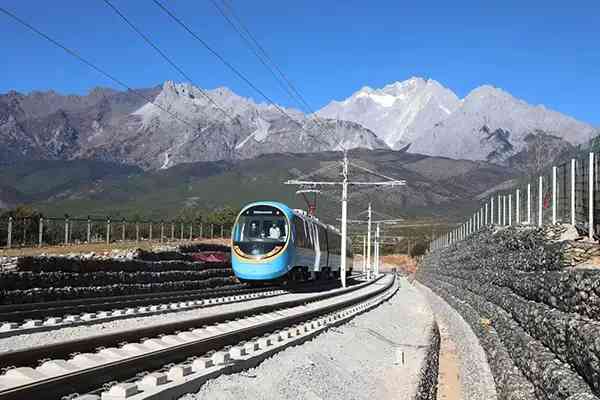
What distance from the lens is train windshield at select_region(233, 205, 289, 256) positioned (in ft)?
100

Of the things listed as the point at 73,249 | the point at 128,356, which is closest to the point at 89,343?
the point at 128,356

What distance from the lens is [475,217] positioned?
42.6 metres

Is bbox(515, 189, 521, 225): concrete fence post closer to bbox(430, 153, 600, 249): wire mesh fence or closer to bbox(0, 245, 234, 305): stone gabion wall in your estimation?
bbox(430, 153, 600, 249): wire mesh fence

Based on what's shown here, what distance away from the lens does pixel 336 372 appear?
12430 mm

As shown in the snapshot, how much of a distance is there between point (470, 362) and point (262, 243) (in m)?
12.4

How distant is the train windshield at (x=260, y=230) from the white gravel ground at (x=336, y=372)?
353 inches

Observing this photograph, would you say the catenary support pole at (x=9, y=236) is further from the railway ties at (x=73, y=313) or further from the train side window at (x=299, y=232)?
the train side window at (x=299, y=232)

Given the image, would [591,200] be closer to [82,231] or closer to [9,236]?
[9,236]

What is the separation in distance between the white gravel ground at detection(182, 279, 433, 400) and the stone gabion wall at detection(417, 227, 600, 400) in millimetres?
1765

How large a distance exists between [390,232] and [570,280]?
531ft

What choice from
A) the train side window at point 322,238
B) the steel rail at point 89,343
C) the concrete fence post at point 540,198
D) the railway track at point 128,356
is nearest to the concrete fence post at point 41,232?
the train side window at point 322,238

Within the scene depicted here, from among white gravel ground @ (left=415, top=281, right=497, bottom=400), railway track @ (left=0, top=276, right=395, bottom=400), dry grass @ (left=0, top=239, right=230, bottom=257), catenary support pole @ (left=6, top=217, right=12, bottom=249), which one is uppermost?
catenary support pole @ (left=6, top=217, right=12, bottom=249)

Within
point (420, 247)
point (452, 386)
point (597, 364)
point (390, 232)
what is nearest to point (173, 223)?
point (452, 386)

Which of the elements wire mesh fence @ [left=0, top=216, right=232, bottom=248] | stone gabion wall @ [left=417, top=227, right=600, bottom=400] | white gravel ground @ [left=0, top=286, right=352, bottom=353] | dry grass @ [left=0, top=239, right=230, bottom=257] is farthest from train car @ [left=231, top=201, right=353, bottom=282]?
white gravel ground @ [left=0, top=286, right=352, bottom=353]
